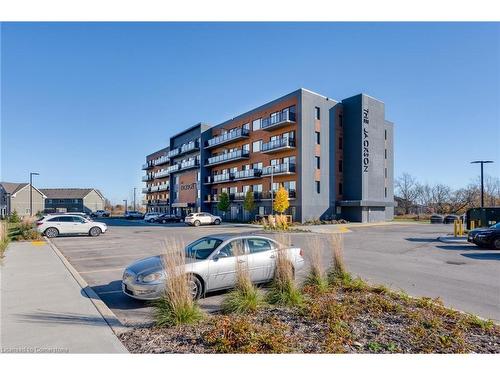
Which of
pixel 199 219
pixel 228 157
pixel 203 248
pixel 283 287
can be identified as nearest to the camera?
pixel 283 287

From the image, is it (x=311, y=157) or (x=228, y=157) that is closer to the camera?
(x=311, y=157)

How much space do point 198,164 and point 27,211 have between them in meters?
55.3

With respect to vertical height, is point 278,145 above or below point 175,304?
above

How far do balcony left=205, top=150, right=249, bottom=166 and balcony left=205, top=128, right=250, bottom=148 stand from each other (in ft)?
6.69

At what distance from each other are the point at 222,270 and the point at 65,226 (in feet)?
66.0

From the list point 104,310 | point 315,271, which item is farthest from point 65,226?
point 315,271

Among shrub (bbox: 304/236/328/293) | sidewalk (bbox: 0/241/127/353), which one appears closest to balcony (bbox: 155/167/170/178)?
sidewalk (bbox: 0/241/127/353)

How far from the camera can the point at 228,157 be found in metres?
47.6

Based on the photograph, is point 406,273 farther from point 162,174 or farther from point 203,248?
point 162,174

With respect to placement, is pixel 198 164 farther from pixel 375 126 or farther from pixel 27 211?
pixel 27 211

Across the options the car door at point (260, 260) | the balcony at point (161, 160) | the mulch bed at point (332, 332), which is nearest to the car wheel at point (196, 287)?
the mulch bed at point (332, 332)

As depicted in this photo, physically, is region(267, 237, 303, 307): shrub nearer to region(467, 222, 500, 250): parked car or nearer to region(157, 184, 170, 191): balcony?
region(467, 222, 500, 250): parked car

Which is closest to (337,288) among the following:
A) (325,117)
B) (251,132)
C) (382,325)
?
(382,325)

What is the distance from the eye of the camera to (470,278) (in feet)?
29.5
